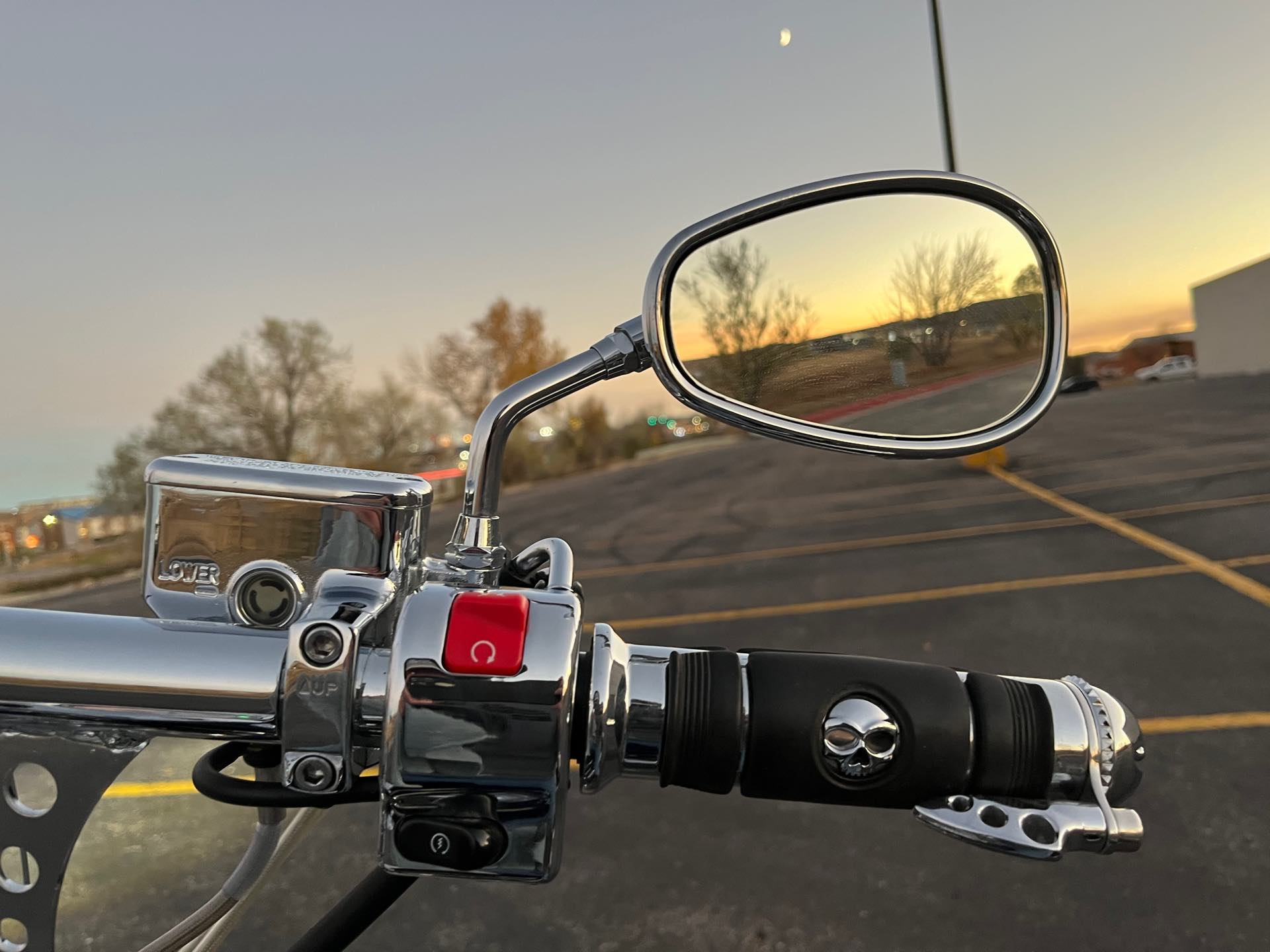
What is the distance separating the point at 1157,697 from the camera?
4031 millimetres

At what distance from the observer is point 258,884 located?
1005 millimetres

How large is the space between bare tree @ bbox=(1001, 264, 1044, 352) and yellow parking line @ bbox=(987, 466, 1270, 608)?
5.74 metres

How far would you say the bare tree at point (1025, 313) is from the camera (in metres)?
0.97

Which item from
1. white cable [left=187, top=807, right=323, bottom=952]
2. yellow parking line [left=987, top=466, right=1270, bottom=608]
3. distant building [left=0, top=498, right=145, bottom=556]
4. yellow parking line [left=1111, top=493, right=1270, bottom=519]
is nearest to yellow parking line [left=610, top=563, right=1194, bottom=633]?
yellow parking line [left=987, top=466, right=1270, bottom=608]

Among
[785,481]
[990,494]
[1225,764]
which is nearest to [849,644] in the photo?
[1225,764]

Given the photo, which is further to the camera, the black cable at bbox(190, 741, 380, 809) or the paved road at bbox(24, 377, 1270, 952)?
the paved road at bbox(24, 377, 1270, 952)

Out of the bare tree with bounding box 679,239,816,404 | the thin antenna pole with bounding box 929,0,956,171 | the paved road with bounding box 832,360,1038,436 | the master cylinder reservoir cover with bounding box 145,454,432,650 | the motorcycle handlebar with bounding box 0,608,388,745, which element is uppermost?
the thin antenna pole with bounding box 929,0,956,171

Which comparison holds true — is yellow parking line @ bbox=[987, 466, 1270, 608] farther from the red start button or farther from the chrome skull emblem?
the red start button

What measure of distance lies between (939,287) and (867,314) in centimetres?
9

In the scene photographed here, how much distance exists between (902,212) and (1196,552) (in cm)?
751

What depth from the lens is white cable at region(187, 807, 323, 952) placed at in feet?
3.17

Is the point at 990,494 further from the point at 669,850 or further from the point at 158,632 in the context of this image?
the point at 158,632

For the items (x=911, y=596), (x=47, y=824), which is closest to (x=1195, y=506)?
(x=911, y=596)

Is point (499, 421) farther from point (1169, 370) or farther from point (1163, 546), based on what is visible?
point (1169, 370)
